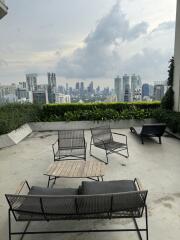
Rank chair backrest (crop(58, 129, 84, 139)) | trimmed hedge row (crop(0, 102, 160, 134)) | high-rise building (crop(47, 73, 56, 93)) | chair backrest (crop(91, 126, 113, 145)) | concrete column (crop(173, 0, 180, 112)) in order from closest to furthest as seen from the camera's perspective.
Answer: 1. chair backrest (crop(58, 129, 84, 139))
2. chair backrest (crop(91, 126, 113, 145))
3. concrete column (crop(173, 0, 180, 112))
4. trimmed hedge row (crop(0, 102, 160, 134))
5. high-rise building (crop(47, 73, 56, 93))

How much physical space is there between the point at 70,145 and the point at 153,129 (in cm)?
271

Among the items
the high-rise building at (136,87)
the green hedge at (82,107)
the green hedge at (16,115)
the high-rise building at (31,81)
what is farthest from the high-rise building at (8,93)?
the high-rise building at (136,87)

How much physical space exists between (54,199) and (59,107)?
761 centimetres

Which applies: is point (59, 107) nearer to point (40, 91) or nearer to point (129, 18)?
point (40, 91)

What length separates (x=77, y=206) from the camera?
239cm

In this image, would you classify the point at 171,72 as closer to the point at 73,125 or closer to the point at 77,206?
the point at 73,125

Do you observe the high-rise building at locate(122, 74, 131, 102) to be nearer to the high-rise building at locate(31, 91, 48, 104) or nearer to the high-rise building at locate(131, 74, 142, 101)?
the high-rise building at locate(131, 74, 142, 101)

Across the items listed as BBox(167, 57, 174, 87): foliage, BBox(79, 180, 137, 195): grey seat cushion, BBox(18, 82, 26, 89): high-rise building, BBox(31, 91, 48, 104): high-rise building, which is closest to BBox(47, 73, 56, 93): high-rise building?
BBox(31, 91, 48, 104): high-rise building

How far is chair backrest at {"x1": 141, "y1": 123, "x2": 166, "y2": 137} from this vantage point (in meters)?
6.38

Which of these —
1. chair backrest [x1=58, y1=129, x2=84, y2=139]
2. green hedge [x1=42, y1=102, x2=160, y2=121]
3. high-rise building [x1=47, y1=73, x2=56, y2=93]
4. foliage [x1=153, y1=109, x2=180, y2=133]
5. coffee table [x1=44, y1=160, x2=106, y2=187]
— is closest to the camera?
coffee table [x1=44, y1=160, x2=106, y2=187]

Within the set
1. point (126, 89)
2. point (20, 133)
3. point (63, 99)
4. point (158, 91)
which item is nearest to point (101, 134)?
point (20, 133)

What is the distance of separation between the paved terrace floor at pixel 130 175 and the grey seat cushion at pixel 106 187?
0.45 m

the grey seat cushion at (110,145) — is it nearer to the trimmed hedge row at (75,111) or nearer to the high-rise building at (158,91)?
the trimmed hedge row at (75,111)

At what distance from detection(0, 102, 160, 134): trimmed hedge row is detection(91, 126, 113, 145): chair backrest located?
9.75 ft
